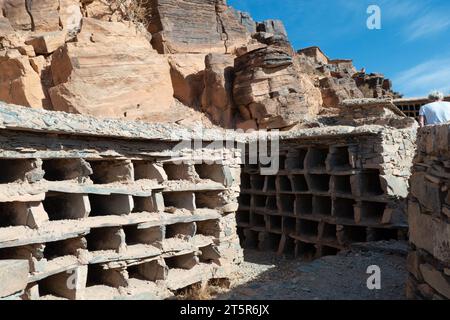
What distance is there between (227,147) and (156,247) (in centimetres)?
201

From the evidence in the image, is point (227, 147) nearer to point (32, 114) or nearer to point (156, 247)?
point (156, 247)

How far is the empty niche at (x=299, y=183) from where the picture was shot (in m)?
8.43

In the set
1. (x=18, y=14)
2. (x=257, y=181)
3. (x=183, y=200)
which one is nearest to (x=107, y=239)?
(x=183, y=200)

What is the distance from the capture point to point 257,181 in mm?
9531

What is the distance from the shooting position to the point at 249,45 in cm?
1534

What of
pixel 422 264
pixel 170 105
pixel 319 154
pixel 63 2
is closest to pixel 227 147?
pixel 319 154

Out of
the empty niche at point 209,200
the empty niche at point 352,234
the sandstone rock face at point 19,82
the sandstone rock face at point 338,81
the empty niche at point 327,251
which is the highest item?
the sandstone rock face at point 338,81

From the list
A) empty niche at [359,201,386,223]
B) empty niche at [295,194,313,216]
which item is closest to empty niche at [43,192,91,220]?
empty niche at [295,194,313,216]

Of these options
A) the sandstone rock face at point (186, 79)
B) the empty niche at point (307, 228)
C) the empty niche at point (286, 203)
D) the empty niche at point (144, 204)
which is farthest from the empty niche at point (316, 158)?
the sandstone rock face at point (186, 79)

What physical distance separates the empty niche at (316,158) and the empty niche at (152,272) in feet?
12.6

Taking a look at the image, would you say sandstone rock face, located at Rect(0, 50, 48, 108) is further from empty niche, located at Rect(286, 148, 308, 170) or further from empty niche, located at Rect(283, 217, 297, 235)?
empty niche, located at Rect(283, 217, 297, 235)

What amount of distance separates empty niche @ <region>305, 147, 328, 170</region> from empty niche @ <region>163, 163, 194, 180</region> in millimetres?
2978

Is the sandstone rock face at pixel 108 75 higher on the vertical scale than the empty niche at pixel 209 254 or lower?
higher

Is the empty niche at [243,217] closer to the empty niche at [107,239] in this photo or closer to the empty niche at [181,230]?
the empty niche at [181,230]
